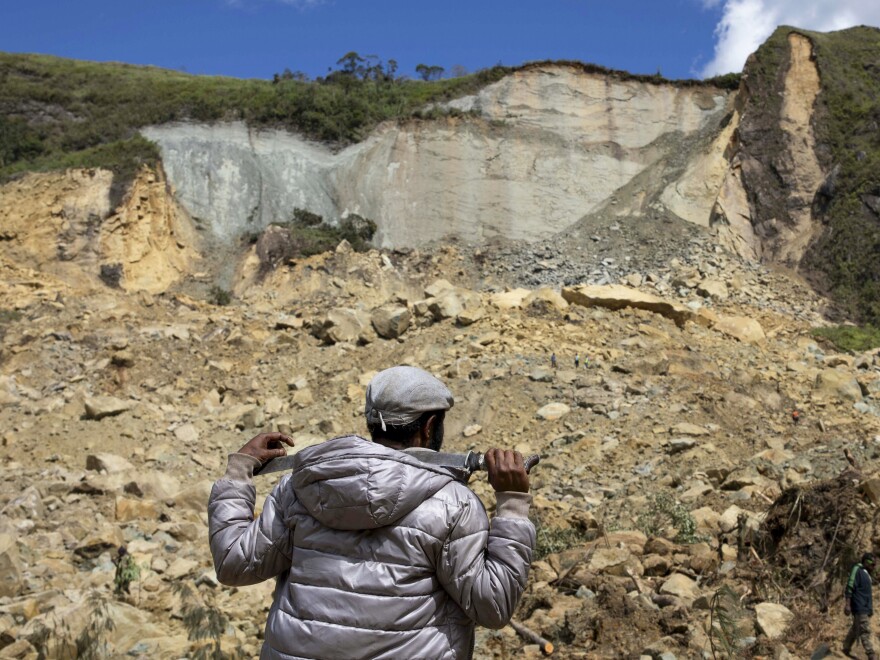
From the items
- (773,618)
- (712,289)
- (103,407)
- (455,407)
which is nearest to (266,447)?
(773,618)

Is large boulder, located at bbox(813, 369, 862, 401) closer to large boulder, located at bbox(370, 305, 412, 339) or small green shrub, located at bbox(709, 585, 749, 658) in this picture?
large boulder, located at bbox(370, 305, 412, 339)

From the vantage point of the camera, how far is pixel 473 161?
23969 mm

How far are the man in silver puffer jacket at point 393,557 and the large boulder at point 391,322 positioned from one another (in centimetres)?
1230

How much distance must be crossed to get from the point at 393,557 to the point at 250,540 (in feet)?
1.44

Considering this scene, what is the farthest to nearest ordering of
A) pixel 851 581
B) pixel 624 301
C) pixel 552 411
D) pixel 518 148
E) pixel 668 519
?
pixel 518 148
pixel 624 301
pixel 552 411
pixel 668 519
pixel 851 581

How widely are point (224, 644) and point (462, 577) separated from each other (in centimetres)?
399

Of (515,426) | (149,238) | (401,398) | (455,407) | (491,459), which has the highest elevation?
(401,398)

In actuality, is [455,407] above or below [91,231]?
below

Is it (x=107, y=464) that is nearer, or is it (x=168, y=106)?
(x=107, y=464)

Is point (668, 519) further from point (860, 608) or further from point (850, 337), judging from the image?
point (850, 337)

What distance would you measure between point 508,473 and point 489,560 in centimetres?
21

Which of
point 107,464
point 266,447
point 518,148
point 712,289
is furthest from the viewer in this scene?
point 518,148

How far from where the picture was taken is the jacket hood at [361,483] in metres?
1.96

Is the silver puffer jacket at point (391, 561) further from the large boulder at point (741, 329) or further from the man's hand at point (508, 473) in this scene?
the large boulder at point (741, 329)
